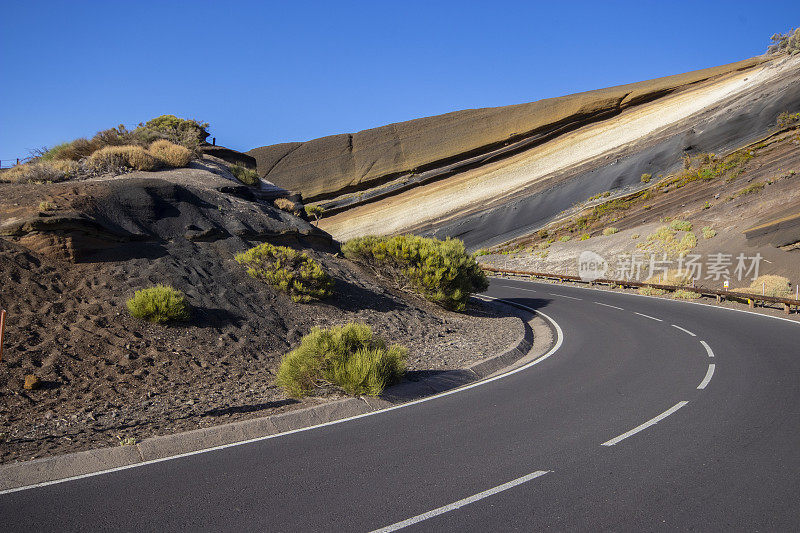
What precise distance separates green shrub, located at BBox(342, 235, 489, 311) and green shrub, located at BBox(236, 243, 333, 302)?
3476 millimetres

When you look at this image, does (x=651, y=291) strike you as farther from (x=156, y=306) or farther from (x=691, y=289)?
(x=156, y=306)

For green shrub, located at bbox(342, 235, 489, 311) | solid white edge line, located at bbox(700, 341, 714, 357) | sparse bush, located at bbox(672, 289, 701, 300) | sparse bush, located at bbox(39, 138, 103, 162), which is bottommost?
sparse bush, located at bbox(672, 289, 701, 300)

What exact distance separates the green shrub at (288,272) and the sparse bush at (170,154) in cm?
733

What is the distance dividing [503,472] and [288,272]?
30.3 feet

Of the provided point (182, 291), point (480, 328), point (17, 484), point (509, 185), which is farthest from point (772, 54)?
point (17, 484)

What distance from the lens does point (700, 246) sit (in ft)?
84.2

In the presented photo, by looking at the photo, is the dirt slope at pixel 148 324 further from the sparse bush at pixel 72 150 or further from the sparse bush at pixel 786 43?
the sparse bush at pixel 786 43

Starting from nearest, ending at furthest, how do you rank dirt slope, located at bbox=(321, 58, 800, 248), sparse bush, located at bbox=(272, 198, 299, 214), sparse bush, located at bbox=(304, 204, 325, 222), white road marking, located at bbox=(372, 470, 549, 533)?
white road marking, located at bbox=(372, 470, 549, 533)
sparse bush, located at bbox=(272, 198, 299, 214)
sparse bush, located at bbox=(304, 204, 325, 222)
dirt slope, located at bbox=(321, 58, 800, 248)

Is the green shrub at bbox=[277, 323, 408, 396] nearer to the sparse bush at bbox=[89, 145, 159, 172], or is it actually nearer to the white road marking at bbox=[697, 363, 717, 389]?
the white road marking at bbox=[697, 363, 717, 389]

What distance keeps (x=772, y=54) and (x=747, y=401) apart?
51.6 m

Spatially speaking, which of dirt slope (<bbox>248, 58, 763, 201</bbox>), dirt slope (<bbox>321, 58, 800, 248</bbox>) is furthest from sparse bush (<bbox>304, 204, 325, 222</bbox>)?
dirt slope (<bbox>248, 58, 763, 201</bbox>)

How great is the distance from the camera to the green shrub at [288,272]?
42.5ft

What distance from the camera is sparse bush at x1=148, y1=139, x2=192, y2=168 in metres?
18.8

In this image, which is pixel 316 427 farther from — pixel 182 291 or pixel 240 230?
pixel 240 230
